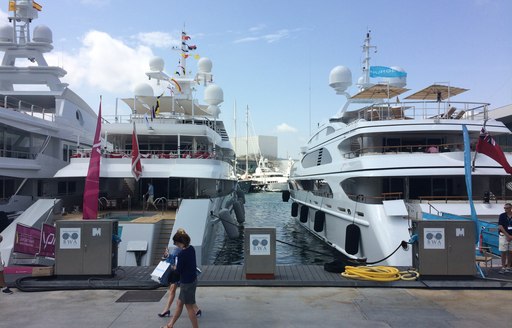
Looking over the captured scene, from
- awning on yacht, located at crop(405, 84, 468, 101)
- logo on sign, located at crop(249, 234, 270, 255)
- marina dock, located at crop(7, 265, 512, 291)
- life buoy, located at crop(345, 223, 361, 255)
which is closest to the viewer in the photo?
marina dock, located at crop(7, 265, 512, 291)

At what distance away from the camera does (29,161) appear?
1859 cm

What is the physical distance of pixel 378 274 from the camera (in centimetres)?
873

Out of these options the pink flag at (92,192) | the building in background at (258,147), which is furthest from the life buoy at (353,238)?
the building in background at (258,147)

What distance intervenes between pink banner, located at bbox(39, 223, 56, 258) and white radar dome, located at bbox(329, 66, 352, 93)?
21303 mm

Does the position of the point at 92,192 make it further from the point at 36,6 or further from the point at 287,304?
the point at 36,6

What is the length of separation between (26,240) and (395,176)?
11.8m

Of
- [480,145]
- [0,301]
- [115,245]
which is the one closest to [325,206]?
[480,145]

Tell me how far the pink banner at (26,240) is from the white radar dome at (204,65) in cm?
2234

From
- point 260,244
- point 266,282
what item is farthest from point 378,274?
point 260,244

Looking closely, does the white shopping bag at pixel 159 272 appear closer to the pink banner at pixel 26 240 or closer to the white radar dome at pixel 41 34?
the pink banner at pixel 26 240

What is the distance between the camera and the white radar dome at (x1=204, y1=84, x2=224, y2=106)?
3039cm

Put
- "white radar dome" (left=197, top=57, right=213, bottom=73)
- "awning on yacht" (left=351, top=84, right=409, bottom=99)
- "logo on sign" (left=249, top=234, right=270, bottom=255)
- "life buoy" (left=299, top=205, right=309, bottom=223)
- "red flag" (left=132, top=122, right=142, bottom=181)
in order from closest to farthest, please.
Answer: "logo on sign" (left=249, top=234, right=270, bottom=255)
"red flag" (left=132, top=122, right=142, bottom=181)
"awning on yacht" (left=351, top=84, right=409, bottom=99)
"life buoy" (left=299, top=205, right=309, bottom=223)
"white radar dome" (left=197, top=57, right=213, bottom=73)

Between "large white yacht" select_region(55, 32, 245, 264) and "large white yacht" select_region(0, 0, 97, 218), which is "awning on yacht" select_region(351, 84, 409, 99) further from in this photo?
"large white yacht" select_region(0, 0, 97, 218)

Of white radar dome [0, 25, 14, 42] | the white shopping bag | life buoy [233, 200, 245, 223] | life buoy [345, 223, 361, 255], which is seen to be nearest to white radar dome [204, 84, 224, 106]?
life buoy [233, 200, 245, 223]
